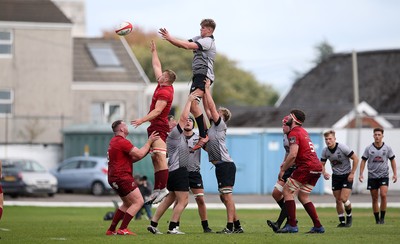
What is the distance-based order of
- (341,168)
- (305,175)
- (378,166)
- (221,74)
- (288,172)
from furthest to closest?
(221,74) → (378,166) → (341,168) → (288,172) → (305,175)

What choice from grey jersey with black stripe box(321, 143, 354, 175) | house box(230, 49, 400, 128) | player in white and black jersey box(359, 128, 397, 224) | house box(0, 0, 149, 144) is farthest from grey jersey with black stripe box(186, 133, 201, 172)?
house box(230, 49, 400, 128)

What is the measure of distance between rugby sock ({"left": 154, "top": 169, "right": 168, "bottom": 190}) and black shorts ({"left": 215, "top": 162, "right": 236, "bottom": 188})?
119 centimetres

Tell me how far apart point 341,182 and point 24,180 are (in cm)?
2361

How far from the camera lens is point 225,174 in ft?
69.6

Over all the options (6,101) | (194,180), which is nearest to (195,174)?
(194,180)

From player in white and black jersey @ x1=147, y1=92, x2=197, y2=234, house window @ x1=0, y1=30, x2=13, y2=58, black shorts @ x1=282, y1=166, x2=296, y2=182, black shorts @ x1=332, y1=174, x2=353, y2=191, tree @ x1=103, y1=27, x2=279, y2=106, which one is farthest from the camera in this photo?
tree @ x1=103, y1=27, x2=279, y2=106

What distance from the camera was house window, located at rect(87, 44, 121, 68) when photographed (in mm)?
65188

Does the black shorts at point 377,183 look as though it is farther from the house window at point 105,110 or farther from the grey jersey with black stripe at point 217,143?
the house window at point 105,110

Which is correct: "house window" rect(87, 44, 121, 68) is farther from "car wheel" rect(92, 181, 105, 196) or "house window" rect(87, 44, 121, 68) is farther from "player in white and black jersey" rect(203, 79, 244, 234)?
"player in white and black jersey" rect(203, 79, 244, 234)

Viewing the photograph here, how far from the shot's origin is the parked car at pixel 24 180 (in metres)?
46.2

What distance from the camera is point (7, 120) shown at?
59188mm

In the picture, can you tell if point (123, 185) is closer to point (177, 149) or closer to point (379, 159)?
point (177, 149)

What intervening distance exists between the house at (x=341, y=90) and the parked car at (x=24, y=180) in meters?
17.9

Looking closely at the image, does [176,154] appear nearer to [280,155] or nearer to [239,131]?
[280,155]
